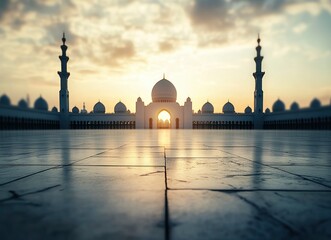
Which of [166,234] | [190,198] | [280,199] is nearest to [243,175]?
[280,199]

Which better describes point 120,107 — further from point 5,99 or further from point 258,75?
point 258,75

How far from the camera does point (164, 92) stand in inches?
1842

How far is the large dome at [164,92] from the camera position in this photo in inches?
1845

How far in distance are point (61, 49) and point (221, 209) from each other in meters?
41.9

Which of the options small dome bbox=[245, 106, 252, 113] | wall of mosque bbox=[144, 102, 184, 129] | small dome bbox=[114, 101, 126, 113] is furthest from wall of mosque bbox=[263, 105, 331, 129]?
small dome bbox=[114, 101, 126, 113]

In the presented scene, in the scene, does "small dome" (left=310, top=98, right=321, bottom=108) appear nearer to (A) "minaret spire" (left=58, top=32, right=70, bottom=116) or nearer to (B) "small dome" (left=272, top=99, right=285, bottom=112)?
(B) "small dome" (left=272, top=99, right=285, bottom=112)

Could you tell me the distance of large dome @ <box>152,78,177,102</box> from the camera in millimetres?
46875

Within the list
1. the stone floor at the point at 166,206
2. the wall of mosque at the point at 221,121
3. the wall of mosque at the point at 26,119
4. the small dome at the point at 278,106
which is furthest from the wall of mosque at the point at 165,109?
the stone floor at the point at 166,206

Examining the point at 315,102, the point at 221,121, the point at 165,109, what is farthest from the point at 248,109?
the point at 165,109

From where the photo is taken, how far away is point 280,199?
4.17ft

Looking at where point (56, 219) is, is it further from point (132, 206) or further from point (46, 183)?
point (46, 183)

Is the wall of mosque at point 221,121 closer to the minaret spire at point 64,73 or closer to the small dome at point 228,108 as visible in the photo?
the small dome at point 228,108

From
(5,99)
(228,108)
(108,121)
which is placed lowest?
(108,121)

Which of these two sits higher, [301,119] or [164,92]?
[164,92]
